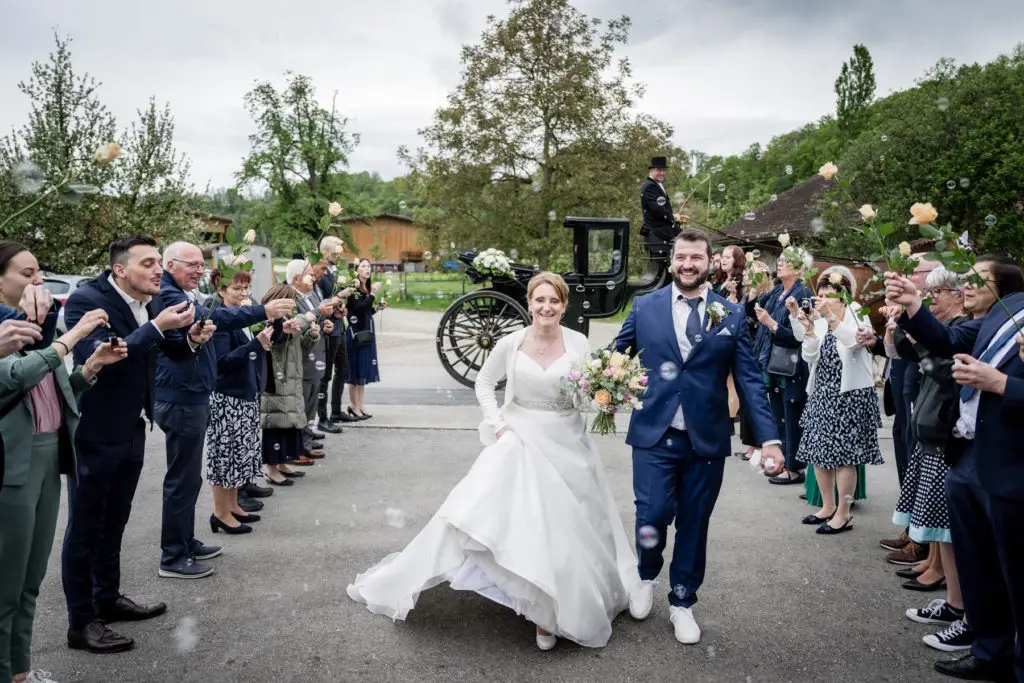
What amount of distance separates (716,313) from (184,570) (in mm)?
3474

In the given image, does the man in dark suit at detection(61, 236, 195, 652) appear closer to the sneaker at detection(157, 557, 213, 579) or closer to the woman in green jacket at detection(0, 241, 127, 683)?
the woman in green jacket at detection(0, 241, 127, 683)

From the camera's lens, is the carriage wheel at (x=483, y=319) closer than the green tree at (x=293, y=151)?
Yes

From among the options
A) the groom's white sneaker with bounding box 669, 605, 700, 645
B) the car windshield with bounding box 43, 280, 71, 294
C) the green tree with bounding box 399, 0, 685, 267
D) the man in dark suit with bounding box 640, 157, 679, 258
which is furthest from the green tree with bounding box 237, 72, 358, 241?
the groom's white sneaker with bounding box 669, 605, 700, 645

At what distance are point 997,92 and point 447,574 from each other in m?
19.8

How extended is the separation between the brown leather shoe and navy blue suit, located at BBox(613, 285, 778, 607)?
206 centimetres

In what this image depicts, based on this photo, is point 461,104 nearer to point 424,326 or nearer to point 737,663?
point 424,326

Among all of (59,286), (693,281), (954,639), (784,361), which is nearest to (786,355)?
(784,361)

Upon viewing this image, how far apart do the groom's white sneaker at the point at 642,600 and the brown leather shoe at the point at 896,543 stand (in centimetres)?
211

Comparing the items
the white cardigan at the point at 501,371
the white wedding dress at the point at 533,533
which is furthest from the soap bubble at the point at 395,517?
the white cardigan at the point at 501,371

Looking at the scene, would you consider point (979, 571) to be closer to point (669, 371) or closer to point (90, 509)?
point (669, 371)

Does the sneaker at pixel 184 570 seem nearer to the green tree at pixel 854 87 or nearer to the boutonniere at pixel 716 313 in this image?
the boutonniere at pixel 716 313

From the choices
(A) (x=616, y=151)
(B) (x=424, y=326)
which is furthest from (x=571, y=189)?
(B) (x=424, y=326)

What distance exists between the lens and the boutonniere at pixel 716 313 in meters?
3.78

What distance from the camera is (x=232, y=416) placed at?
17.6 ft
